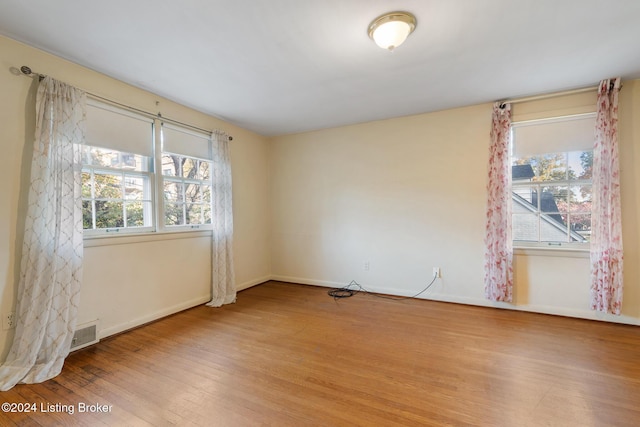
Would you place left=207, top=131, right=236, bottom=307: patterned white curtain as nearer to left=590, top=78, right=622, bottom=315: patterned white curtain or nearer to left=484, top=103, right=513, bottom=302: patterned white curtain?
left=484, top=103, right=513, bottom=302: patterned white curtain

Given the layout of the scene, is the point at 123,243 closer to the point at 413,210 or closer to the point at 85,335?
the point at 85,335

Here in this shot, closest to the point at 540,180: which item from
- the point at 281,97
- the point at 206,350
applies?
the point at 281,97

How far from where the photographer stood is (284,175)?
15.2 ft

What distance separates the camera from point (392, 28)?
1.83 meters

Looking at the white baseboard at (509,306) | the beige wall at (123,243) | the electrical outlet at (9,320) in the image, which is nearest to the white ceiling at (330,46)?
the beige wall at (123,243)

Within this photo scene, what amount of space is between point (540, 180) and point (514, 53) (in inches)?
62.2

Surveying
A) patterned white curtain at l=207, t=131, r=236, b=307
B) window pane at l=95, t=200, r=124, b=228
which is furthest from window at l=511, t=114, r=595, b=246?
window pane at l=95, t=200, r=124, b=228

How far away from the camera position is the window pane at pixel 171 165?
309cm

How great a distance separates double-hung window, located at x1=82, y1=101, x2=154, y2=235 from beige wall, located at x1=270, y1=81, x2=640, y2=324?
214 cm

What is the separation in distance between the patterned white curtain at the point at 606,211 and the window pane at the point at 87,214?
4.95 m

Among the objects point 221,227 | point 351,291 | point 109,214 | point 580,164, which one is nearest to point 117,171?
point 109,214

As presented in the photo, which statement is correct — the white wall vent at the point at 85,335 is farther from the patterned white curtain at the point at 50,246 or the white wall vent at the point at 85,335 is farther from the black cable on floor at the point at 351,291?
the black cable on floor at the point at 351,291

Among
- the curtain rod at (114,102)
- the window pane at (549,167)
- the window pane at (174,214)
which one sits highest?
the curtain rod at (114,102)

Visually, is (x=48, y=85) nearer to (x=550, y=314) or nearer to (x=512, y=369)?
(x=512, y=369)
